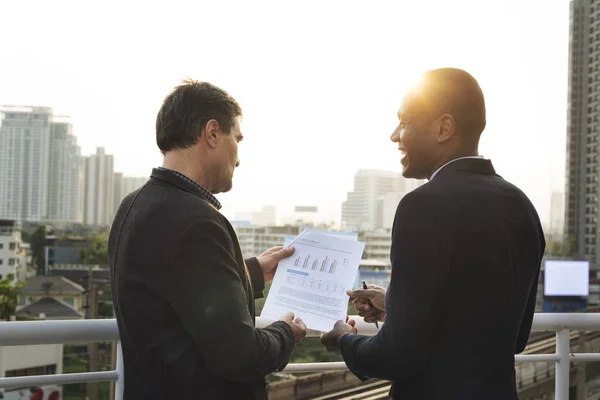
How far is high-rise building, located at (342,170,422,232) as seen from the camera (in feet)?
117

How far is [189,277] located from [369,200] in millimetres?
39355

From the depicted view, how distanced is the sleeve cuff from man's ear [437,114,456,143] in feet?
1.75

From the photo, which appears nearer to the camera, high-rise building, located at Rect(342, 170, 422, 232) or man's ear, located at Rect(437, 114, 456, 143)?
man's ear, located at Rect(437, 114, 456, 143)

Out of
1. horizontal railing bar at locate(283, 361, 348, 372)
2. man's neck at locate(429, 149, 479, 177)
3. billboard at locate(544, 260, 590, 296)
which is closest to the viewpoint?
man's neck at locate(429, 149, 479, 177)

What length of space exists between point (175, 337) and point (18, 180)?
173 feet

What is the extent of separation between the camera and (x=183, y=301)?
0.91 metres

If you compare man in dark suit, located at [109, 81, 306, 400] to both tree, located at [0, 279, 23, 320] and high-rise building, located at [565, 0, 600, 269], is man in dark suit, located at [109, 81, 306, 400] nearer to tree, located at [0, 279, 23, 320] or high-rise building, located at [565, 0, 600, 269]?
tree, located at [0, 279, 23, 320]

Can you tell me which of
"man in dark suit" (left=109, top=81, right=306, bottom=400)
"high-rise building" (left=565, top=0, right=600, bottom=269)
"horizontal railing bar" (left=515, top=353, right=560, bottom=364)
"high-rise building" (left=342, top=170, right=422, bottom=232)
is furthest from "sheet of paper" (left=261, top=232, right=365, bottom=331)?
"high-rise building" (left=565, top=0, right=600, bottom=269)

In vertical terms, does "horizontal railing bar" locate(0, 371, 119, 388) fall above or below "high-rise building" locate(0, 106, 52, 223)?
below

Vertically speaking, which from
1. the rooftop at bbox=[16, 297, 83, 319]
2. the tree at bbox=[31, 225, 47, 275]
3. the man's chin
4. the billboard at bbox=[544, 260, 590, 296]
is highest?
the man's chin

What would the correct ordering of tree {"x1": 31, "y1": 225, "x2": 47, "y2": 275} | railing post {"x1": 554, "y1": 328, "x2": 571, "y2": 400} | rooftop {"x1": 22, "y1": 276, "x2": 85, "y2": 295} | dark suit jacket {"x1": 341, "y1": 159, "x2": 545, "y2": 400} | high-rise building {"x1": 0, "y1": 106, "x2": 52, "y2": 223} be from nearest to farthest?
dark suit jacket {"x1": 341, "y1": 159, "x2": 545, "y2": 400}, railing post {"x1": 554, "y1": 328, "x2": 571, "y2": 400}, rooftop {"x1": 22, "y1": 276, "x2": 85, "y2": 295}, tree {"x1": 31, "y1": 225, "x2": 47, "y2": 275}, high-rise building {"x1": 0, "y1": 106, "x2": 52, "y2": 223}

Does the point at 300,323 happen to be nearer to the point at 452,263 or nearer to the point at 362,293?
the point at 362,293

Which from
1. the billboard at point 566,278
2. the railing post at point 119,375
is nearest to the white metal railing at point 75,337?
the railing post at point 119,375

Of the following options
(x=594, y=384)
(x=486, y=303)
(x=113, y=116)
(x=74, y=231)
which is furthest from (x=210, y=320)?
(x=113, y=116)
